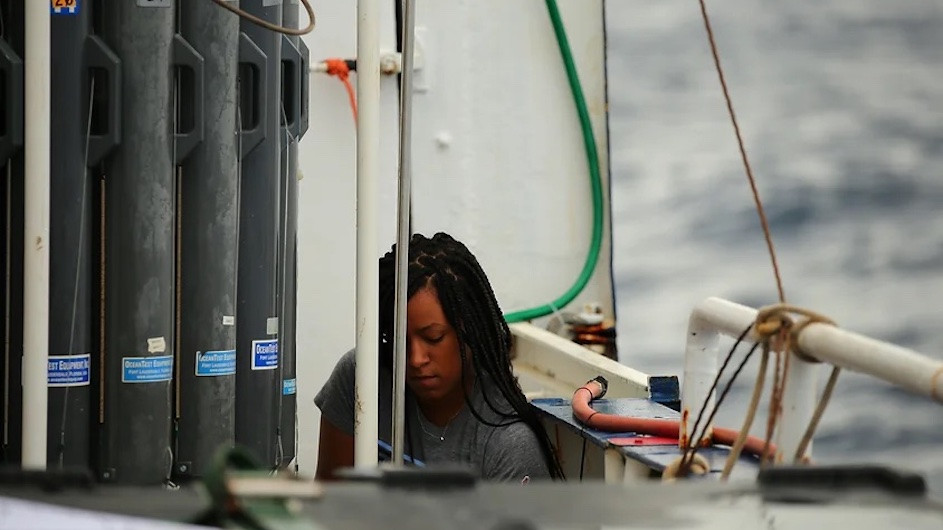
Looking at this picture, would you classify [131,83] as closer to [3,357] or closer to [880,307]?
[3,357]

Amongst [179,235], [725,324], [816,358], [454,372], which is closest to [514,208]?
[454,372]

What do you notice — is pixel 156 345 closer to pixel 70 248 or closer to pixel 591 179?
pixel 70 248

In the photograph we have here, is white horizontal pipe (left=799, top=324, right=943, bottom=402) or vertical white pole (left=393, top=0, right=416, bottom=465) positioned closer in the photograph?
white horizontal pipe (left=799, top=324, right=943, bottom=402)

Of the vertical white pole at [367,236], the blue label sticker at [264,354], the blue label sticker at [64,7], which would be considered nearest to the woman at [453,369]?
the blue label sticker at [264,354]

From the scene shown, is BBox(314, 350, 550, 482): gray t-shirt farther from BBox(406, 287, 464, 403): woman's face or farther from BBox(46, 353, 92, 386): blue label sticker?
BBox(46, 353, 92, 386): blue label sticker

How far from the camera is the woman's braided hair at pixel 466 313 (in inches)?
110

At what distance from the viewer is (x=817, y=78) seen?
441 centimetres

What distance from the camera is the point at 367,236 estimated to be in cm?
196

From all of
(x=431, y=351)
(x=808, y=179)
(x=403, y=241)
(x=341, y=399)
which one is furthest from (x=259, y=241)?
(x=808, y=179)

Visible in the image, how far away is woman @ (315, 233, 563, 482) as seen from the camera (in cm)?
272

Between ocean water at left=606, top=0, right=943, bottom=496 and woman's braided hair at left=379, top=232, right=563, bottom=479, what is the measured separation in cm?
143

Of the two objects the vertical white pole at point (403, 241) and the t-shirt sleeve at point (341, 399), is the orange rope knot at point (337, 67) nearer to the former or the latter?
the t-shirt sleeve at point (341, 399)

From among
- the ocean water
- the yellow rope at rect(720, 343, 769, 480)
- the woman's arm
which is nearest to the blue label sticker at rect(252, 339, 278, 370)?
the woman's arm

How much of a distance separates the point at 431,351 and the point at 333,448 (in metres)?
0.34
